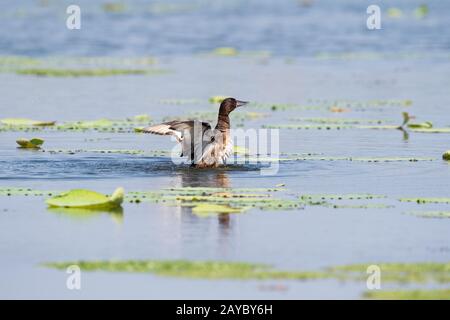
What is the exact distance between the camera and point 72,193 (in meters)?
13.7

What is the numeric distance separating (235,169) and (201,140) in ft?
2.01

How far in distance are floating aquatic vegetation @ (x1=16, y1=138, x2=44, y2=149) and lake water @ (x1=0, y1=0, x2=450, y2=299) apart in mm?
373

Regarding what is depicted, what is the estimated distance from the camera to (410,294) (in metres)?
10.3

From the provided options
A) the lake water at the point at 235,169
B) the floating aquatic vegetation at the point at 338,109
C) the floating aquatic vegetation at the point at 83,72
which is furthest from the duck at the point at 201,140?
the floating aquatic vegetation at the point at 83,72

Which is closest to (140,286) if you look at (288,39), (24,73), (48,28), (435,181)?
A: (435,181)

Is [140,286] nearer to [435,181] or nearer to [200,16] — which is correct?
[435,181]

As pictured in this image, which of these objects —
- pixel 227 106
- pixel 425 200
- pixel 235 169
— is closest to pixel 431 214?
pixel 425 200

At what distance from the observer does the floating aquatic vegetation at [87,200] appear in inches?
539

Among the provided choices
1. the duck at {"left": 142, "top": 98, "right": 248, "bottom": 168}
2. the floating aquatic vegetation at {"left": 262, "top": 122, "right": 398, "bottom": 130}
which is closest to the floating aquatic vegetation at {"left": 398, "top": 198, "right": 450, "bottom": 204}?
the duck at {"left": 142, "top": 98, "right": 248, "bottom": 168}

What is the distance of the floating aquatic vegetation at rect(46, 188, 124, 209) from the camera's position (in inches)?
539

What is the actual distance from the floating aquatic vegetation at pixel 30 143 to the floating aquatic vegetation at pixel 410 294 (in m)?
9.51

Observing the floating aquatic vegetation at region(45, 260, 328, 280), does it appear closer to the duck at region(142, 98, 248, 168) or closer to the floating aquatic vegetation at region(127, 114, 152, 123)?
the duck at region(142, 98, 248, 168)

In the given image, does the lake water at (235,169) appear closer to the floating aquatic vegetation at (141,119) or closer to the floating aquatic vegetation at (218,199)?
the floating aquatic vegetation at (218,199)

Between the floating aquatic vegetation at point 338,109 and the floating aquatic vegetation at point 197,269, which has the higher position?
the floating aquatic vegetation at point 338,109
